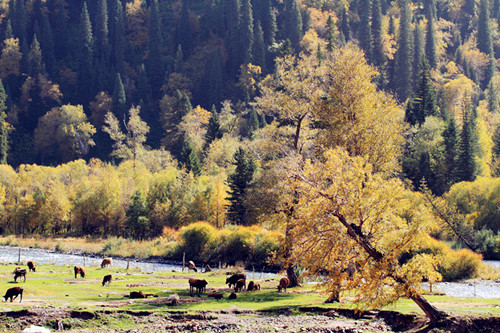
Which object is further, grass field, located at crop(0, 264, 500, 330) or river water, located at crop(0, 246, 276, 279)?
river water, located at crop(0, 246, 276, 279)

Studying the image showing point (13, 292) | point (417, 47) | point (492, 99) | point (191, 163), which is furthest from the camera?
point (417, 47)

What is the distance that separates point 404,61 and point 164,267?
442 feet

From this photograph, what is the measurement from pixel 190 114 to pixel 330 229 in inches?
5501

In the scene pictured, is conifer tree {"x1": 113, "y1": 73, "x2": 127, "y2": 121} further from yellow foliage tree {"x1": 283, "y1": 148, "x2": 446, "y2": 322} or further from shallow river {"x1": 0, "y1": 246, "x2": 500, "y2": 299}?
yellow foliage tree {"x1": 283, "y1": 148, "x2": 446, "y2": 322}

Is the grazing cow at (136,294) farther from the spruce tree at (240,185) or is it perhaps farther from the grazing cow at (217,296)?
the spruce tree at (240,185)

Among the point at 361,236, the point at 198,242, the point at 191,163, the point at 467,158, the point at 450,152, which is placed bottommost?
the point at 198,242

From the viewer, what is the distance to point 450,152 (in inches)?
4031

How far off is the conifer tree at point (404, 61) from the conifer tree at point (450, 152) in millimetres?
75975

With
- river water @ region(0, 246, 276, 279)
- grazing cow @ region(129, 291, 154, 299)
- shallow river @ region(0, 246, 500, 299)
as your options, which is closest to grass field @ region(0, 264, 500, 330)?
grazing cow @ region(129, 291, 154, 299)

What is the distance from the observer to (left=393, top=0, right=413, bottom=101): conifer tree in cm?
17862

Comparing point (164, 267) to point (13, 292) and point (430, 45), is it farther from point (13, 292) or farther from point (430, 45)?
point (430, 45)

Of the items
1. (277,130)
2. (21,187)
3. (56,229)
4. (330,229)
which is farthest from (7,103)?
(330,229)

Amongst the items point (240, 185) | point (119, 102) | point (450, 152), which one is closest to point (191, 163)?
point (240, 185)

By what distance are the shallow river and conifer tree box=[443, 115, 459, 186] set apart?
3295 cm
